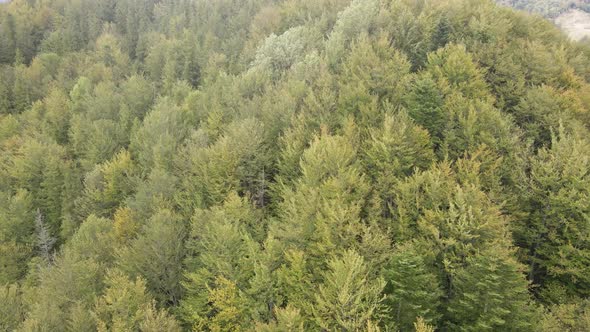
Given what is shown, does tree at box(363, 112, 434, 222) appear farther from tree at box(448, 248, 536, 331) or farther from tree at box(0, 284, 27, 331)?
tree at box(0, 284, 27, 331)

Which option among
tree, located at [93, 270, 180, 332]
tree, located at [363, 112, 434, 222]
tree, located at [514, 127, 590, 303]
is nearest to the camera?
tree, located at [93, 270, 180, 332]

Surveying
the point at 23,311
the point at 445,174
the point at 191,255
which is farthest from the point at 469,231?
the point at 23,311

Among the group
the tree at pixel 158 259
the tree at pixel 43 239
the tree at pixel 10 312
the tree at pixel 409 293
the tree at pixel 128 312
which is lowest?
the tree at pixel 43 239

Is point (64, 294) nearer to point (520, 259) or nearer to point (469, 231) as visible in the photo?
point (469, 231)

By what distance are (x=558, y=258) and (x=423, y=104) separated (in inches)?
782

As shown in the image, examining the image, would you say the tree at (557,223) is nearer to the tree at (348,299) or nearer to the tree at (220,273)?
the tree at (348,299)

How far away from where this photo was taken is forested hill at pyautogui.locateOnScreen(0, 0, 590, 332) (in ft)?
99.3

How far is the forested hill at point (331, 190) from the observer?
99.3 ft

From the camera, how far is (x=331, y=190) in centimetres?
3531

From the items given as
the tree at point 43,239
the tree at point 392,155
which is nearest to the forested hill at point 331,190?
the tree at point 392,155

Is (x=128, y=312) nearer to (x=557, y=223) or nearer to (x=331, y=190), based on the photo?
(x=331, y=190)

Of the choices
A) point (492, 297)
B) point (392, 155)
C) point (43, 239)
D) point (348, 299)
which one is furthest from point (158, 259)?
point (492, 297)

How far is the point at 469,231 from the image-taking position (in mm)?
30328

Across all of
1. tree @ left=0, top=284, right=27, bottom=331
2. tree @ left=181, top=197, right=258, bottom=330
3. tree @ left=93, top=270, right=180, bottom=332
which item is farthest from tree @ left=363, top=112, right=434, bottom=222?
tree @ left=0, top=284, right=27, bottom=331
